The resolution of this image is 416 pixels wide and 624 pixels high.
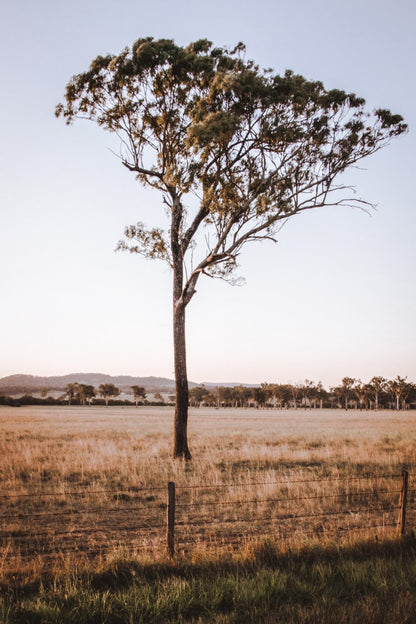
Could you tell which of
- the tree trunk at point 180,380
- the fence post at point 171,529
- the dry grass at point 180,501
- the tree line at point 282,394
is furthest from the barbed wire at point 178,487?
the tree line at point 282,394

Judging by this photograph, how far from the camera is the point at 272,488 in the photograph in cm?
1170

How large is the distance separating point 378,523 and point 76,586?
6.28 m

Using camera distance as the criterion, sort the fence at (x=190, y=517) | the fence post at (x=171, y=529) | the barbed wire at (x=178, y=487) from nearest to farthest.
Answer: the fence post at (x=171, y=529) < the fence at (x=190, y=517) < the barbed wire at (x=178, y=487)

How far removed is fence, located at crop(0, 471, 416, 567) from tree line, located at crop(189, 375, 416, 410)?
13918 centimetres

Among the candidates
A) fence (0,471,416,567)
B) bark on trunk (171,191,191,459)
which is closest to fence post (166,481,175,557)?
fence (0,471,416,567)

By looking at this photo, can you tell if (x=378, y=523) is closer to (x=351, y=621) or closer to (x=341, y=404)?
(x=351, y=621)

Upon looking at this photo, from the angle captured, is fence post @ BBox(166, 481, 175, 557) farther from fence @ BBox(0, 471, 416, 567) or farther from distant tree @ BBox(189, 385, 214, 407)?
distant tree @ BBox(189, 385, 214, 407)

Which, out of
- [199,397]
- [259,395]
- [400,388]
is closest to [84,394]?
[199,397]

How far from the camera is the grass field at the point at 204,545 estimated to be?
16.8 ft

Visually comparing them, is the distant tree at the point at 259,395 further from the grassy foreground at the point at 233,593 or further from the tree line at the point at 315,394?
the grassy foreground at the point at 233,593

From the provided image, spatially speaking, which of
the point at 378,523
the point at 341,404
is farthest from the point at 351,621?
the point at 341,404

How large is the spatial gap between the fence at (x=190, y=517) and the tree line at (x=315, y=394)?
139 m

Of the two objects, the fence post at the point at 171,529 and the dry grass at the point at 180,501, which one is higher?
the fence post at the point at 171,529

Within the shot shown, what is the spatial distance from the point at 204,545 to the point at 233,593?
69.3 inches
